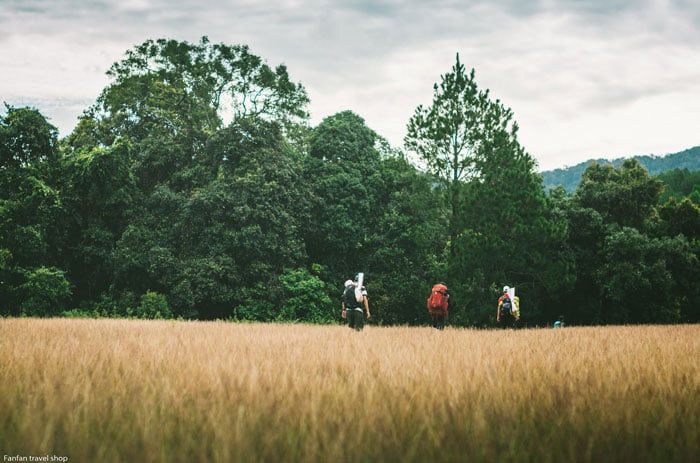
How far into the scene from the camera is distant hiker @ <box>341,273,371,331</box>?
1545 centimetres

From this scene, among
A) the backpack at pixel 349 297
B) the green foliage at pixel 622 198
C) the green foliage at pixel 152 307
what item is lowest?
the green foliage at pixel 152 307

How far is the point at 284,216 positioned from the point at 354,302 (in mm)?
17143

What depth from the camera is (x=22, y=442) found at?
3.02 metres

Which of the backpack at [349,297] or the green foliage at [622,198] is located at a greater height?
the green foliage at [622,198]

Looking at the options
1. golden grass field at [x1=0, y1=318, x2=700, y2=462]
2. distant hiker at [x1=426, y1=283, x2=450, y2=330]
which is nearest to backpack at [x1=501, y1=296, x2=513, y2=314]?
distant hiker at [x1=426, y1=283, x2=450, y2=330]

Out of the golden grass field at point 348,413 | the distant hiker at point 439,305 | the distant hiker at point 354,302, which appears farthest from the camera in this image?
the distant hiker at point 439,305

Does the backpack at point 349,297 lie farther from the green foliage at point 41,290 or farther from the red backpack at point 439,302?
the green foliage at point 41,290

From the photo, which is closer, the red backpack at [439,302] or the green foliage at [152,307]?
the red backpack at [439,302]

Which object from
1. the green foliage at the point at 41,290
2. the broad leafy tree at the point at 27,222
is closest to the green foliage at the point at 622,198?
the green foliage at the point at 41,290

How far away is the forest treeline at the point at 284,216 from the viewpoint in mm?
29219

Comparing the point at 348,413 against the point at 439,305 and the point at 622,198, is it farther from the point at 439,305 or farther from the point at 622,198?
the point at 622,198

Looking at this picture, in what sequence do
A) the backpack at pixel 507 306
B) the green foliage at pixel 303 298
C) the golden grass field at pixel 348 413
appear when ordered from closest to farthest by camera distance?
the golden grass field at pixel 348 413 < the backpack at pixel 507 306 < the green foliage at pixel 303 298

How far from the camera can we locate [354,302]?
16.0m

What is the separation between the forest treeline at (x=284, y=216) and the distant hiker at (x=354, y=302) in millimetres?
12251
